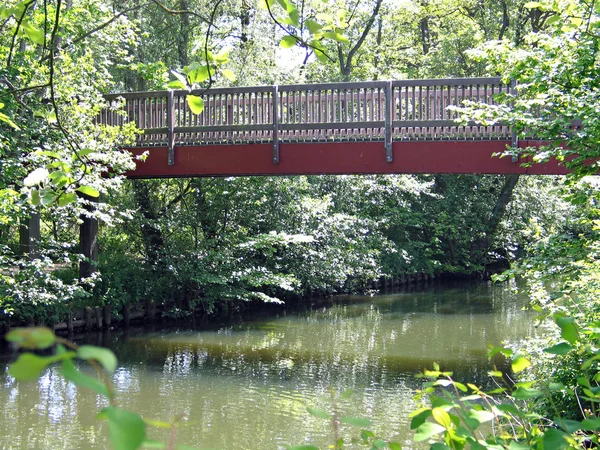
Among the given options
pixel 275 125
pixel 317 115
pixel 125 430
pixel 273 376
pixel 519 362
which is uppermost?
pixel 317 115

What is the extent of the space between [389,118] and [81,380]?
40.5 ft

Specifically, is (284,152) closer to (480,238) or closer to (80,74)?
(80,74)

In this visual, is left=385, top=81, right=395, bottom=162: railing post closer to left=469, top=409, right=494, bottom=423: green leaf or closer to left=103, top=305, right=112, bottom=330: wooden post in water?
left=103, top=305, right=112, bottom=330: wooden post in water

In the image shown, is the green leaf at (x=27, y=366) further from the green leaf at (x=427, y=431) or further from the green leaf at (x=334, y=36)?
the green leaf at (x=334, y=36)

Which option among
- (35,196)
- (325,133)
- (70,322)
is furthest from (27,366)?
(70,322)

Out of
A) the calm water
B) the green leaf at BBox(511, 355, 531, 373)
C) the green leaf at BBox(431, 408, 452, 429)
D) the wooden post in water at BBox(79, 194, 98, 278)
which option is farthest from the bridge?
the green leaf at BBox(431, 408, 452, 429)

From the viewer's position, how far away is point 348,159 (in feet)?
43.5

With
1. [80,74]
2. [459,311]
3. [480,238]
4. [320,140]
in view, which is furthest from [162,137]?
[480,238]

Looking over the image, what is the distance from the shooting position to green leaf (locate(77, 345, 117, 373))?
35.2 inches

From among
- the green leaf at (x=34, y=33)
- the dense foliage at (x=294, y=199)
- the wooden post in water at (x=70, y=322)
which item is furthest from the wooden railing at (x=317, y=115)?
the green leaf at (x=34, y=33)

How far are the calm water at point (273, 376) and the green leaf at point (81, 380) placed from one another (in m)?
6.87

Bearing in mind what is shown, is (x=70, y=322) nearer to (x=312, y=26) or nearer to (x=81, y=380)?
(x=312, y=26)

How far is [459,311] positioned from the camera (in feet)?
60.2

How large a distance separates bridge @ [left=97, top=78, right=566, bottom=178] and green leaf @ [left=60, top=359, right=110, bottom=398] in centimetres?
1175
